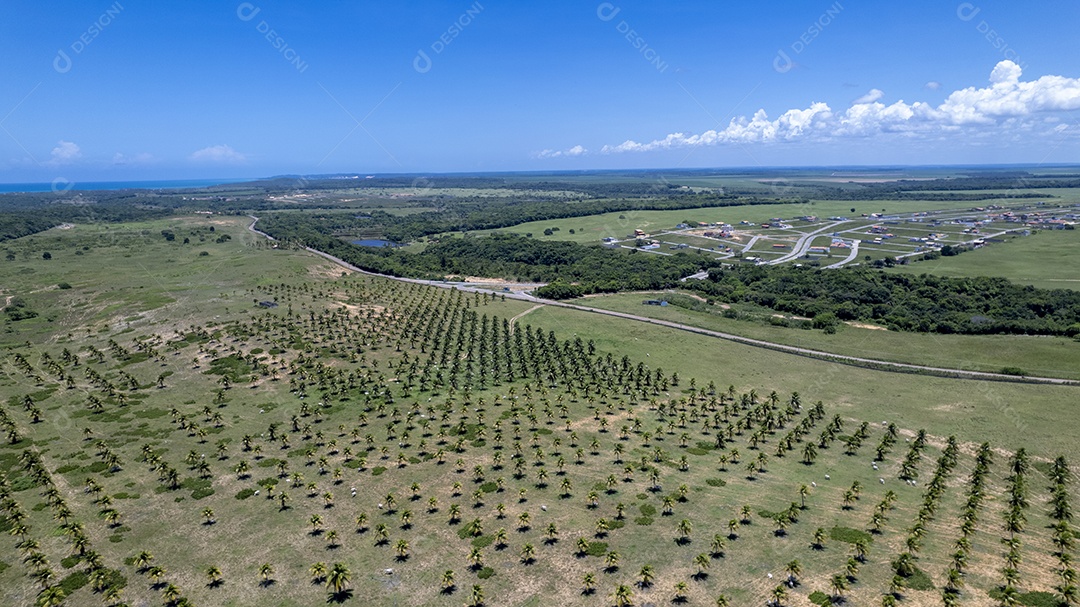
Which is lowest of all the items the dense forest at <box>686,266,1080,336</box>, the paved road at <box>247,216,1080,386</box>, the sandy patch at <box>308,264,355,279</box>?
the paved road at <box>247,216,1080,386</box>

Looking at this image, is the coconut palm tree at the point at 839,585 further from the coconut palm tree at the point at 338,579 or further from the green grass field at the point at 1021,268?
the green grass field at the point at 1021,268

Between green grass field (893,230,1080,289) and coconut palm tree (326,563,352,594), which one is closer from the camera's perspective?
coconut palm tree (326,563,352,594)

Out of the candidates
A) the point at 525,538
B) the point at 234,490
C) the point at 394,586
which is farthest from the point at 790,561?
the point at 234,490

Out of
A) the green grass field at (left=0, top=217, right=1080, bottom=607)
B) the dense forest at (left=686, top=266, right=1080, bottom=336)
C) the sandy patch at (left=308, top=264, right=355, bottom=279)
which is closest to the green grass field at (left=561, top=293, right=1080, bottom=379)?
the dense forest at (left=686, top=266, right=1080, bottom=336)

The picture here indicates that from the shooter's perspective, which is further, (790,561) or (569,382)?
(569,382)

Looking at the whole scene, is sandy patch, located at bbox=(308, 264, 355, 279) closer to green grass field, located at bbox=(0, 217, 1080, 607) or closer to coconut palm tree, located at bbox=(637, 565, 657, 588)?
green grass field, located at bbox=(0, 217, 1080, 607)

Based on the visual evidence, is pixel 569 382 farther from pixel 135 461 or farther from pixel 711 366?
pixel 135 461


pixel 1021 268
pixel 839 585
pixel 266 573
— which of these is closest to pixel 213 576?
pixel 266 573
